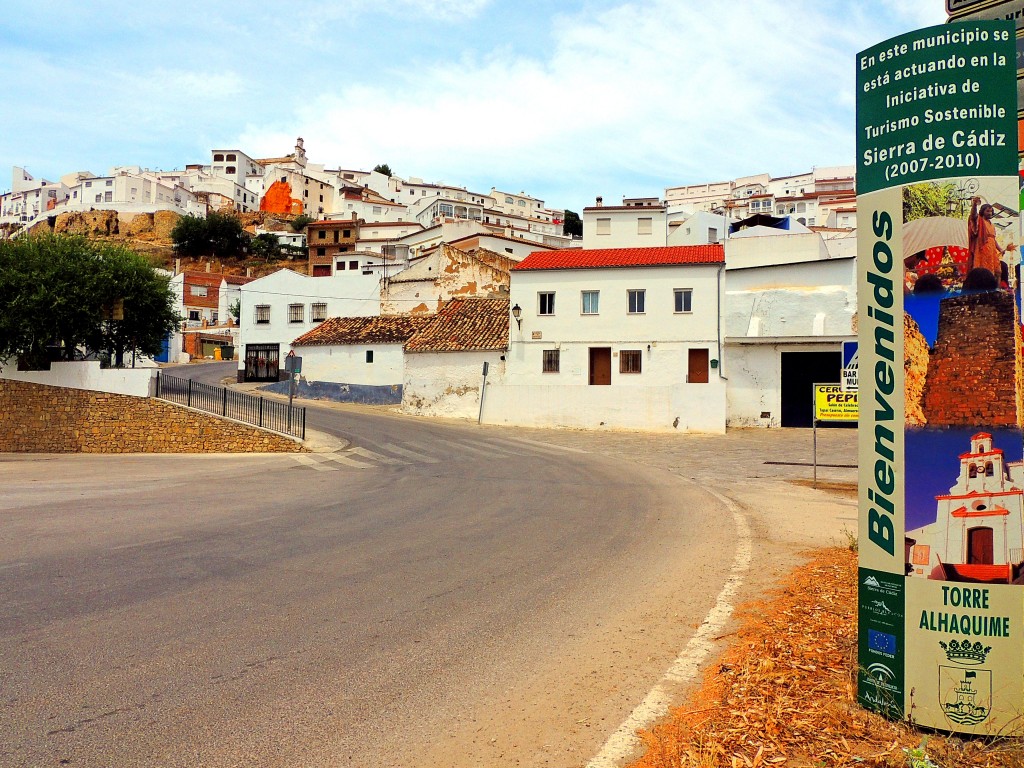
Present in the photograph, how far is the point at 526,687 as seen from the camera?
492 centimetres

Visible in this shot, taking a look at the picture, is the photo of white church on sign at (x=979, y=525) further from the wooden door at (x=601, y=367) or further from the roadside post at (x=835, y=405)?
the wooden door at (x=601, y=367)

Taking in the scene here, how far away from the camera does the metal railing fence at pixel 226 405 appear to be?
26359mm

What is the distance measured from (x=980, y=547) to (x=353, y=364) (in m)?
41.2

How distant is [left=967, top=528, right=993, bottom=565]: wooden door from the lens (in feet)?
12.7

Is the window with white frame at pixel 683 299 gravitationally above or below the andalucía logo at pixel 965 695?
above

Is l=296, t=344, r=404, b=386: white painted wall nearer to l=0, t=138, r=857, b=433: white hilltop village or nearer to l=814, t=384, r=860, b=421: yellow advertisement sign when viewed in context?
l=0, t=138, r=857, b=433: white hilltop village

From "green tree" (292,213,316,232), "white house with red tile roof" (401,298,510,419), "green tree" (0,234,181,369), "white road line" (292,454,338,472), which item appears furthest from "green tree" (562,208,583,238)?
"white road line" (292,454,338,472)

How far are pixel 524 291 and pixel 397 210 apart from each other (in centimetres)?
7945

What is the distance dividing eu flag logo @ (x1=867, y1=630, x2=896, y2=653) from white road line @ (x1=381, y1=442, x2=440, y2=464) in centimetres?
1676

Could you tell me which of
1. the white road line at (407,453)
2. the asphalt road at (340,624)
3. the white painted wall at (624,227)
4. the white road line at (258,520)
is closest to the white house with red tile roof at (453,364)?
the white road line at (407,453)

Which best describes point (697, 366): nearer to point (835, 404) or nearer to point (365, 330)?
point (835, 404)

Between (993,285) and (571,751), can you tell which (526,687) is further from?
(993,285)

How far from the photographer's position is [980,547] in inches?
153

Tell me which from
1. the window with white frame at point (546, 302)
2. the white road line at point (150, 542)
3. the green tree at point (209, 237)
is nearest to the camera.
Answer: the white road line at point (150, 542)
